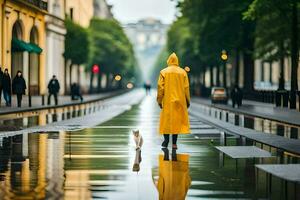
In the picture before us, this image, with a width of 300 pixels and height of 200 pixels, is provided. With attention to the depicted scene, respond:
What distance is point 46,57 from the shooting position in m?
81.1

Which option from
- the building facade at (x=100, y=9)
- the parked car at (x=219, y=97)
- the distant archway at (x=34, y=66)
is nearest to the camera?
the parked car at (x=219, y=97)

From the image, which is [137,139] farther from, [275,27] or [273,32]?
[275,27]

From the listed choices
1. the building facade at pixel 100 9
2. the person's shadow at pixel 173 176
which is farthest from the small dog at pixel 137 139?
the building facade at pixel 100 9

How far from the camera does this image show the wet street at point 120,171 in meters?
10.5

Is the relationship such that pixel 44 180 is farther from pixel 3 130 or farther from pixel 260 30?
pixel 260 30

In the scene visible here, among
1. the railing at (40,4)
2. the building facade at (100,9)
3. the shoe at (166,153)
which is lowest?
the shoe at (166,153)

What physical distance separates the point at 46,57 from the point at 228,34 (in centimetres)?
2150

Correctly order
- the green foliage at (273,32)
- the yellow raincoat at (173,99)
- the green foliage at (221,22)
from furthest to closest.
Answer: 1. the green foliage at (221,22)
2. the green foliage at (273,32)
3. the yellow raincoat at (173,99)

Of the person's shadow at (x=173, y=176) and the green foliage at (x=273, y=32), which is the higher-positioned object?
the green foliage at (x=273, y=32)

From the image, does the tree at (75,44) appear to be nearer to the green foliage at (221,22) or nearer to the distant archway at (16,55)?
the distant archway at (16,55)

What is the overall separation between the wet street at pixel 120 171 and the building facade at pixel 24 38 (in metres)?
35.8

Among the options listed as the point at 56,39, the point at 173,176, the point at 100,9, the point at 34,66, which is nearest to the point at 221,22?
the point at 34,66

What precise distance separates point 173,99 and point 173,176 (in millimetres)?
5505

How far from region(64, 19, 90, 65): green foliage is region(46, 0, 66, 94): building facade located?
2.16ft
